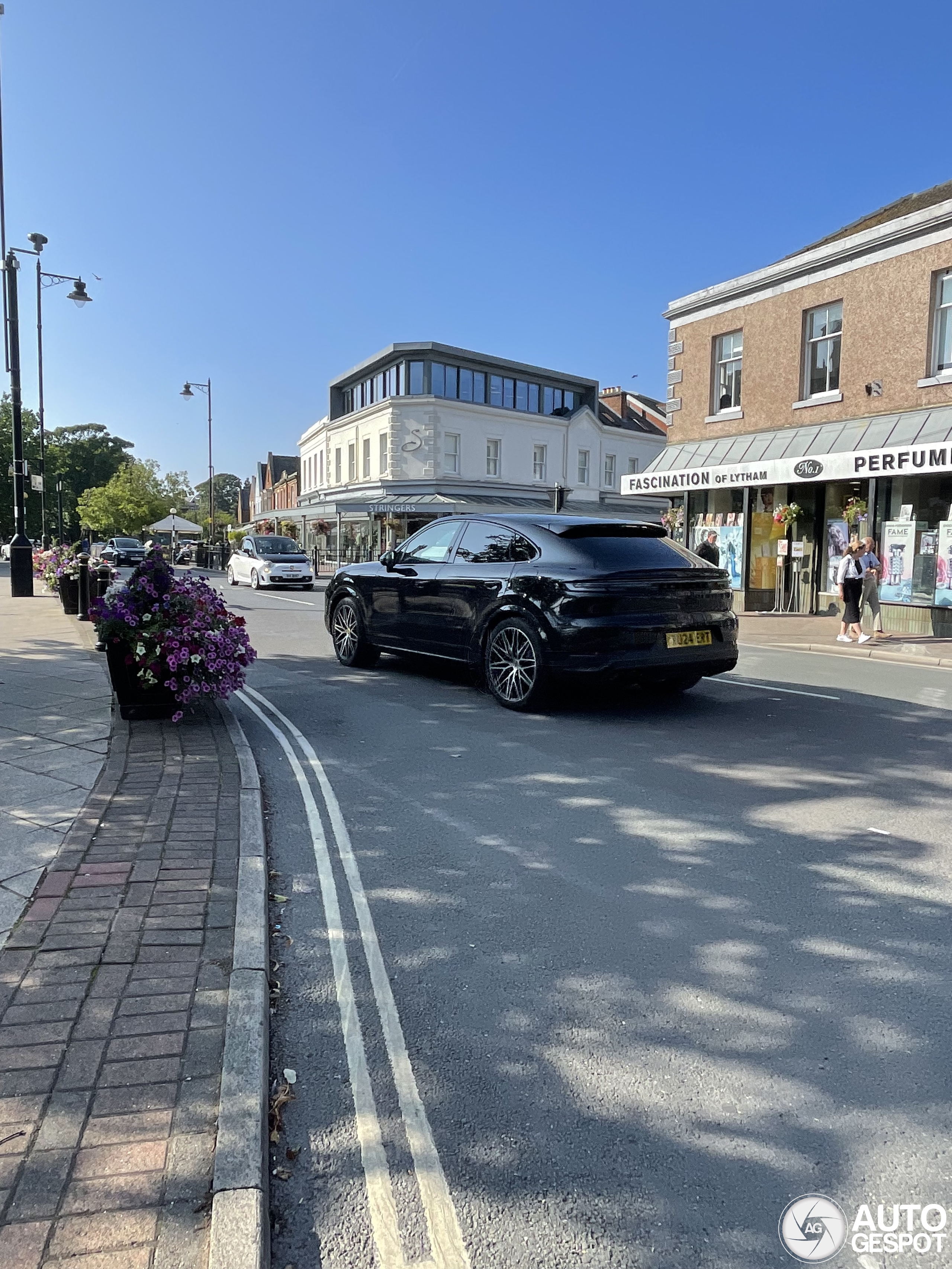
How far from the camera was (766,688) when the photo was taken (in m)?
9.02

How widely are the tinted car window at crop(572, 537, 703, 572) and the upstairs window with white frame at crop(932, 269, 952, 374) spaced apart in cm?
1158

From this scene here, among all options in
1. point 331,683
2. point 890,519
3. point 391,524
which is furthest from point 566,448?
point 331,683

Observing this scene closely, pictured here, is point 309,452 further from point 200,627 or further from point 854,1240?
point 854,1240

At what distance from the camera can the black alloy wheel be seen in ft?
32.2

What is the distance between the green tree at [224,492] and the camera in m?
145

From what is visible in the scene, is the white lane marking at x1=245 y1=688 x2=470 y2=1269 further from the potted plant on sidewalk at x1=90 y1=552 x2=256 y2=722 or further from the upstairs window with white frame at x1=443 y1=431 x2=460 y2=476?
the upstairs window with white frame at x1=443 y1=431 x2=460 y2=476

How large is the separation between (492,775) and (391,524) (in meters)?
37.3

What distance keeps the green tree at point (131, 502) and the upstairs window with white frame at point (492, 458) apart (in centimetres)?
3361

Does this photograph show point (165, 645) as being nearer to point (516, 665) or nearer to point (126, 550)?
point (516, 665)

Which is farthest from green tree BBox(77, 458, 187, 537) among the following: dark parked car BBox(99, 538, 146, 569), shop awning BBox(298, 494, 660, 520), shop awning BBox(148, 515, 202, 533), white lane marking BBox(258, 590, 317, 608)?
white lane marking BBox(258, 590, 317, 608)

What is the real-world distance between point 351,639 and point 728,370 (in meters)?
14.6

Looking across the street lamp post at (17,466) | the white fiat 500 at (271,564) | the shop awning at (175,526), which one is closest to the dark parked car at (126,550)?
the shop awning at (175,526)

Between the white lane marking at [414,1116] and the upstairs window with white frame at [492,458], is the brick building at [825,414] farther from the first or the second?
the upstairs window with white frame at [492,458]

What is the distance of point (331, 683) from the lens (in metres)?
9.13
